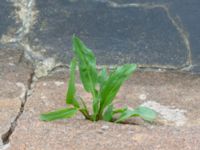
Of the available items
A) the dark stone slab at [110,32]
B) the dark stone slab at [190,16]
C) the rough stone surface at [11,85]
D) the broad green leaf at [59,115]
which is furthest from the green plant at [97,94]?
the dark stone slab at [190,16]

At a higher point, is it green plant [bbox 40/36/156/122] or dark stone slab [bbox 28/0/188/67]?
green plant [bbox 40/36/156/122]

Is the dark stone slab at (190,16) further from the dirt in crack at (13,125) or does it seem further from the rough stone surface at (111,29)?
the dirt in crack at (13,125)

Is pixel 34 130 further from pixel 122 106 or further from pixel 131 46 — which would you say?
pixel 131 46

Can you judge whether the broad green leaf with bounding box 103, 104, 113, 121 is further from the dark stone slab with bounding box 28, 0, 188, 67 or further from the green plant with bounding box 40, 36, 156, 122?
the dark stone slab with bounding box 28, 0, 188, 67

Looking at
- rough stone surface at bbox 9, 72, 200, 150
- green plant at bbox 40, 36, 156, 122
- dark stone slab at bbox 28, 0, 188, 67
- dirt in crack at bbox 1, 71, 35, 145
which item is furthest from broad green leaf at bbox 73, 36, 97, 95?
dark stone slab at bbox 28, 0, 188, 67

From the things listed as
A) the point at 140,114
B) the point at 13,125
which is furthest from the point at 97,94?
the point at 13,125

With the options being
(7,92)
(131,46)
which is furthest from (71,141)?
(131,46)

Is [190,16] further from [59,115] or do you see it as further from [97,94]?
[59,115]
